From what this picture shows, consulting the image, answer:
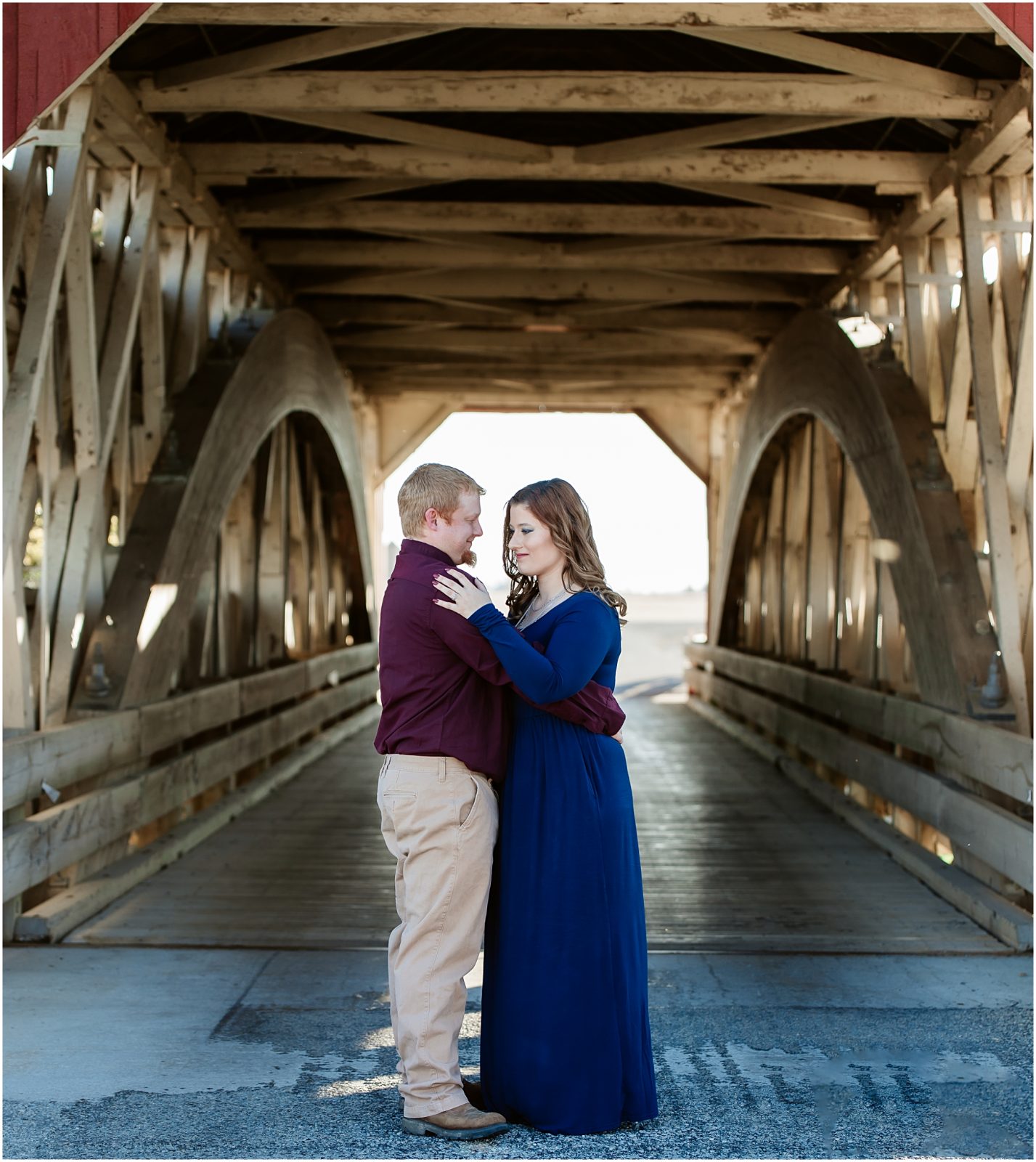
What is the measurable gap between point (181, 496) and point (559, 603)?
424 cm

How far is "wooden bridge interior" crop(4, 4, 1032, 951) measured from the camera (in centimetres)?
535

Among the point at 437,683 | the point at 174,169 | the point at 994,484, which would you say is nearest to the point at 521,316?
the point at 174,169

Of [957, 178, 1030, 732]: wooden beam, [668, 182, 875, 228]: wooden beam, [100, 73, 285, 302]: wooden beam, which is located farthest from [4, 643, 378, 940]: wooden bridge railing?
[668, 182, 875, 228]: wooden beam

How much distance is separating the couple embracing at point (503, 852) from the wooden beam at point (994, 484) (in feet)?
11.0

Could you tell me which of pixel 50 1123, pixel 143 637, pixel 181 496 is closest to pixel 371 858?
pixel 143 637

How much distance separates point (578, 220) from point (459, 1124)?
697cm

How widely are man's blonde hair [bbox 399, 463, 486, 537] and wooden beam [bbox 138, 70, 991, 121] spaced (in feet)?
12.7

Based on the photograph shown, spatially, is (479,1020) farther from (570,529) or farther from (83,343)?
(83,343)

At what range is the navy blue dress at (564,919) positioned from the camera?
3092 mm

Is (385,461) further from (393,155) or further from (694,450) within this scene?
(393,155)

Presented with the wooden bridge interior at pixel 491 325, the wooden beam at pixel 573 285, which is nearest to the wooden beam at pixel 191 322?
the wooden bridge interior at pixel 491 325

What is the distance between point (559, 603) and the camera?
3.29 metres

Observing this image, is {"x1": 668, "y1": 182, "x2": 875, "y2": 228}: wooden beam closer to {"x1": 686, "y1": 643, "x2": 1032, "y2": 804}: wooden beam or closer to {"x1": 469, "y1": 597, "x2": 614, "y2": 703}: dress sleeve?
{"x1": 686, "y1": 643, "x2": 1032, "y2": 804}: wooden beam

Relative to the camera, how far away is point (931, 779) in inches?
248
